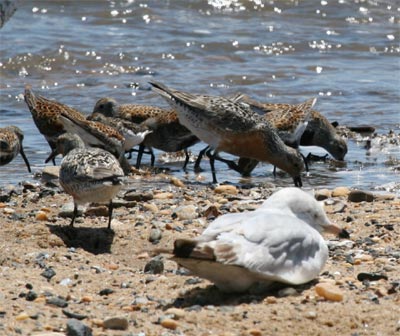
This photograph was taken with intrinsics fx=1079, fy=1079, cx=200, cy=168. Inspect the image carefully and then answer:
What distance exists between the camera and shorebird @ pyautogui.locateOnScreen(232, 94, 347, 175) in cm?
1261

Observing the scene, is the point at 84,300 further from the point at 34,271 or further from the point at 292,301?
the point at 292,301

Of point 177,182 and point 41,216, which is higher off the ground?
point 41,216

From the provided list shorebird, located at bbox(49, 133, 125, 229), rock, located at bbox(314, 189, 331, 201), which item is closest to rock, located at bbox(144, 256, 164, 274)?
shorebird, located at bbox(49, 133, 125, 229)

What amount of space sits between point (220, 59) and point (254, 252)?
42.9 feet

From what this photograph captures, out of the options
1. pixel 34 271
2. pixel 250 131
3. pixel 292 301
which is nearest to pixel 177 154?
pixel 250 131

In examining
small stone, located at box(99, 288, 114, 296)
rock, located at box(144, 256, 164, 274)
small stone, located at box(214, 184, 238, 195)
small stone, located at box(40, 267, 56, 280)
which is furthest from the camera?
small stone, located at box(214, 184, 238, 195)

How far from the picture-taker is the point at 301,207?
651 centimetres

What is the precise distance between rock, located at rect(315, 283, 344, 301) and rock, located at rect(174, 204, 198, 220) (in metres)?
2.67

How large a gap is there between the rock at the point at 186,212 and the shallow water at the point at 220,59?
109 inches

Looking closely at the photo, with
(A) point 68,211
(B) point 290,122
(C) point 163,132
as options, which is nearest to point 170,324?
(A) point 68,211

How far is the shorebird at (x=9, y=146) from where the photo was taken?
11.3 meters

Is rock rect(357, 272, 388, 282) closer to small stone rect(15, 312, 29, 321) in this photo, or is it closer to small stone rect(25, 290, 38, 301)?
small stone rect(25, 290, 38, 301)

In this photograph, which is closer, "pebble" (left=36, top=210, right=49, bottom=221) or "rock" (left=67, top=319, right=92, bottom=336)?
"rock" (left=67, top=319, right=92, bottom=336)

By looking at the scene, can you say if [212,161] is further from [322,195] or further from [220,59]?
[220,59]
